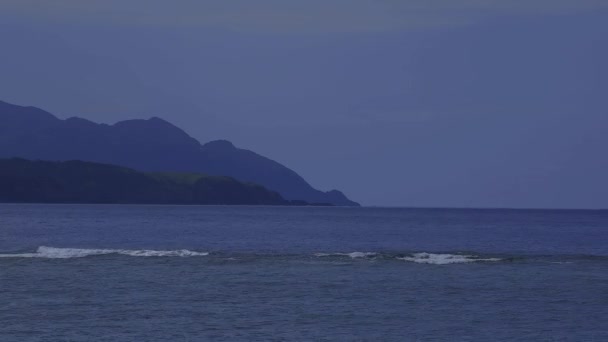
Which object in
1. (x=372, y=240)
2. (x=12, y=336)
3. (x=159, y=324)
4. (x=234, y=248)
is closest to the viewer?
(x=12, y=336)

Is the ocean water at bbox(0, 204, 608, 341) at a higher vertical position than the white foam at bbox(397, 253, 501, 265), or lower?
lower

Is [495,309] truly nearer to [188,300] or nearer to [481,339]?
[481,339]

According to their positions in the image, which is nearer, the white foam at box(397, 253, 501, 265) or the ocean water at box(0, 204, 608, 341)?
the ocean water at box(0, 204, 608, 341)

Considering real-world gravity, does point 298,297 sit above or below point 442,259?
below

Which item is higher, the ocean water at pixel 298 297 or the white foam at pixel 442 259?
the white foam at pixel 442 259

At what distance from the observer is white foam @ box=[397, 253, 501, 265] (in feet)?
243

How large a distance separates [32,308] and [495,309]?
79.7ft

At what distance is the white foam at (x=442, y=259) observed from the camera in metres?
74.2

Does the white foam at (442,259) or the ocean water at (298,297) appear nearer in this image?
the ocean water at (298,297)

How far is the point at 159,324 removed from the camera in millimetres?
42219

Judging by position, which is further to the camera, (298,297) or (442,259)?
(442,259)

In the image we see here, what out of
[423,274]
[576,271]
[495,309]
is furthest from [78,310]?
[576,271]

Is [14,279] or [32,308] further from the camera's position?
[14,279]

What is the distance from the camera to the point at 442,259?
76438mm
